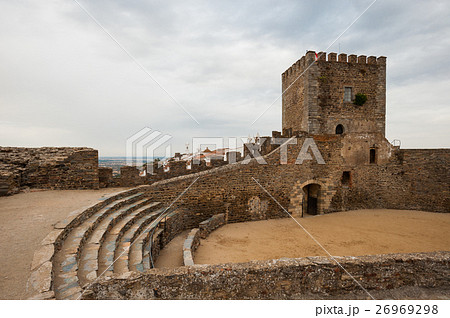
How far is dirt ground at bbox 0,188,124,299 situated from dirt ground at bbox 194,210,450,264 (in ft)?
12.5

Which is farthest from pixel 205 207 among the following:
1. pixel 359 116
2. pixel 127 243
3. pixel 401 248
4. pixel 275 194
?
pixel 359 116

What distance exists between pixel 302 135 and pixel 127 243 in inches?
362

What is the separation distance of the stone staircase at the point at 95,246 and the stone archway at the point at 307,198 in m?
6.33

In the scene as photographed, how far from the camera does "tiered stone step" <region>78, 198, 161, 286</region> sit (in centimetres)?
370

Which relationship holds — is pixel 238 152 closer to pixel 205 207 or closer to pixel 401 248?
pixel 205 207

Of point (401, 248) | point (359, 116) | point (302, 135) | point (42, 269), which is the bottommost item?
point (401, 248)

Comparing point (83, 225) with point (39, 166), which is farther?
point (39, 166)

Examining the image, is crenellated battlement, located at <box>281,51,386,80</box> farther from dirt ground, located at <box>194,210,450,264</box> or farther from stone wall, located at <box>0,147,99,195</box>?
stone wall, located at <box>0,147,99,195</box>

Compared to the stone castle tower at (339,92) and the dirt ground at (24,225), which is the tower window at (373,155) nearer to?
the stone castle tower at (339,92)

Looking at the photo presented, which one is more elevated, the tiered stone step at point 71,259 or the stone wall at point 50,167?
the stone wall at point 50,167

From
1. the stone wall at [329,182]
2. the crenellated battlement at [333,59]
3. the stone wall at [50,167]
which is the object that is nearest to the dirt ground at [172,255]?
the stone wall at [329,182]

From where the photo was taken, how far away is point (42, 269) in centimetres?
315

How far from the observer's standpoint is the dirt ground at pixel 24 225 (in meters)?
2.99

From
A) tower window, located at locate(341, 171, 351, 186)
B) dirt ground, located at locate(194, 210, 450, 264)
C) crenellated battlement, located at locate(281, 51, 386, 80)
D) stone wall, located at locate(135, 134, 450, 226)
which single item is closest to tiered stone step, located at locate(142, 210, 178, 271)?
dirt ground, located at locate(194, 210, 450, 264)
